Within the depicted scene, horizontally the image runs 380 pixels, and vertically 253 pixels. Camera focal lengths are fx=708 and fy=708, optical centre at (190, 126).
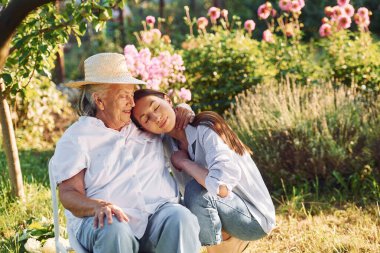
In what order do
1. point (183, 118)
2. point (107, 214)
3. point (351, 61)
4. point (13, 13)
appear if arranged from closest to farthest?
1. point (13, 13)
2. point (107, 214)
3. point (183, 118)
4. point (351, 61)

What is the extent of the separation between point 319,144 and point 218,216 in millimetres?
2192

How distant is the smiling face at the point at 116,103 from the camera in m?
3.28

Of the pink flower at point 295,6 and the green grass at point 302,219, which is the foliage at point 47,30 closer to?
the green grass at point 302,219

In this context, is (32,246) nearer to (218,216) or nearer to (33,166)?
(218,216)

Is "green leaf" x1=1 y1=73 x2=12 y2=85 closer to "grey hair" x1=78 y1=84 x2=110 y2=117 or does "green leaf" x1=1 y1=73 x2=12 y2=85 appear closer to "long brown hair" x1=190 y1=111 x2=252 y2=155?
"grey hair" x1=78 y1=84 x2=110 y2=117

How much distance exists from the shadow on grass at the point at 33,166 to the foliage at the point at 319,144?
1.78 meters

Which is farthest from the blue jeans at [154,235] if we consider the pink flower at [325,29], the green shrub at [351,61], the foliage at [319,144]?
the pink flower at [325,29]

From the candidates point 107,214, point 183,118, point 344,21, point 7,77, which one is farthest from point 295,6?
point 107,214

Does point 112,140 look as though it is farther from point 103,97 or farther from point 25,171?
point 25,171

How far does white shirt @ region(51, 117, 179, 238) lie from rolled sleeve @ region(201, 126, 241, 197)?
9.1 inches

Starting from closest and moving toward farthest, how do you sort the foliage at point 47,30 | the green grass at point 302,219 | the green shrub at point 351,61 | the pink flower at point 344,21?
the foliage at point 47,30
the green grass at point 302,219
the green shrub at point 351,61
the pink flower at point 344,21

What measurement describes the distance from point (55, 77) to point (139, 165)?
8.67 meters

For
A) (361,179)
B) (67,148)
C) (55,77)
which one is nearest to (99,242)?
(67,148)

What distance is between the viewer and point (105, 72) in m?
3.29
